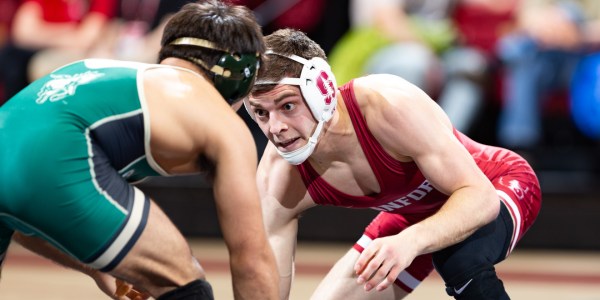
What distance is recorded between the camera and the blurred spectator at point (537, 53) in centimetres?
731

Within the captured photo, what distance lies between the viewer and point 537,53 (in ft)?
24.2

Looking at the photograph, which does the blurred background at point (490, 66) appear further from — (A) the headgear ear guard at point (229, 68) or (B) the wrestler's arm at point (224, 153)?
(B) the wrestler's arm at point (224, 153)

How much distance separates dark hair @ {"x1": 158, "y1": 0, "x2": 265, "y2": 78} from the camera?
2947 mm

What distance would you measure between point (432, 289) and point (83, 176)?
12.6ft

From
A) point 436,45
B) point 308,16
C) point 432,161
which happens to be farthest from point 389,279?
point 308,16

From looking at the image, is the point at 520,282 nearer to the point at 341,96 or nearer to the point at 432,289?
the point at 432,289

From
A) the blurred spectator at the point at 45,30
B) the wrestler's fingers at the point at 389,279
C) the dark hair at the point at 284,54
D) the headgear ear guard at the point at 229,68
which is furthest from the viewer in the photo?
the blurred spectator at the point at 45,30

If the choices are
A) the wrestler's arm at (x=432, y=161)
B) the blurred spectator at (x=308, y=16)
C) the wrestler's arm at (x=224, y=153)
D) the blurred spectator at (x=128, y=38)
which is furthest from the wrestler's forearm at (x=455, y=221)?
the blurred spectator at (x=128, y=38)

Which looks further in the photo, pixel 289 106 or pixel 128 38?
pixel 128 38

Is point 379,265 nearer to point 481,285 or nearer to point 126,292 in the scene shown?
point 481,285

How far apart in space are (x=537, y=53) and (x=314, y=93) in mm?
4232

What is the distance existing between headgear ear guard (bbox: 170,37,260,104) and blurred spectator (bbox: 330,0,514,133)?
437 cm

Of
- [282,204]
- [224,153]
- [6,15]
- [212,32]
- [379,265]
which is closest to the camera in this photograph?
[224,153]

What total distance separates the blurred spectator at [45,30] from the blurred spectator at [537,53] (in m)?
3.01
